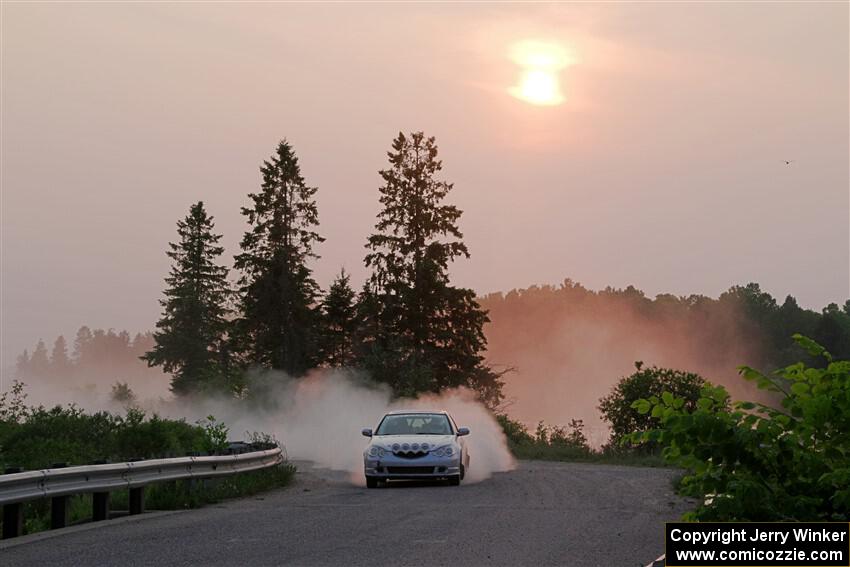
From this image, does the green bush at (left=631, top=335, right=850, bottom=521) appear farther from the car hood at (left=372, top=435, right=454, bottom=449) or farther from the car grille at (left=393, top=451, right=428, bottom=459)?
the car hood at (left=372, top=435, right=454, bottom=449)

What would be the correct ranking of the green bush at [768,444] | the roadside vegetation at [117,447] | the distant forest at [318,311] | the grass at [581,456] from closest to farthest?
1. the green bush at [768,444]
2. the roadside vegetation at [117,447]
3. the grass at [581,456]
4. the distant forest at [318,311]

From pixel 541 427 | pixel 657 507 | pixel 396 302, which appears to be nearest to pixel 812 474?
pixel 657 507

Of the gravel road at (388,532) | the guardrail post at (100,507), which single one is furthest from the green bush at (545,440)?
the guardrail post at (100,507)

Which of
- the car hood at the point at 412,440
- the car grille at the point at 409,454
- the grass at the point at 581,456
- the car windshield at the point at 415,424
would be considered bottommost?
the grass at the point at 581,456

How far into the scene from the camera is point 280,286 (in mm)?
80500

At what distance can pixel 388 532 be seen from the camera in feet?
47.3

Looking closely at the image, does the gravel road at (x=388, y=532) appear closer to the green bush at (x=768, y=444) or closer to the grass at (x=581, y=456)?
the green bush at (x=768, y=444)

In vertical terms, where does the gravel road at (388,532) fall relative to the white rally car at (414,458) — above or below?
below

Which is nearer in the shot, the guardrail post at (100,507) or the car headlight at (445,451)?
the guardrail post at (100,507)

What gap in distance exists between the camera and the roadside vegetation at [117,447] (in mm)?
18891

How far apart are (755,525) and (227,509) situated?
12914mm

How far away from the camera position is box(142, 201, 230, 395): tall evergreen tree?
88.1 meters

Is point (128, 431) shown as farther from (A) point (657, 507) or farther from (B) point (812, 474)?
(B) point (812, 474)

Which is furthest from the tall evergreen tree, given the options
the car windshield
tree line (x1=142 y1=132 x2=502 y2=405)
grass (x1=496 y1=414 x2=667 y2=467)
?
the car windshield
